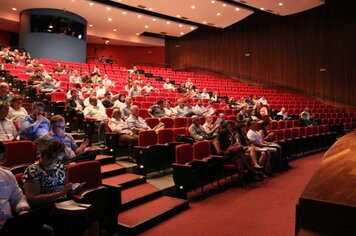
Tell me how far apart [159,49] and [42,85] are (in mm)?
11388

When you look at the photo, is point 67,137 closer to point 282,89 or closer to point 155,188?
point 155,188

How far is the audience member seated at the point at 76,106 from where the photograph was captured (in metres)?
5.04

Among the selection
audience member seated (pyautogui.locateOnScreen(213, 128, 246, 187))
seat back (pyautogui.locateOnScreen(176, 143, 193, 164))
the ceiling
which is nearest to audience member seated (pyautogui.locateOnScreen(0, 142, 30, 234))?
seat back (pyautogui.locateOnScreen(176, 143, 193, 164))

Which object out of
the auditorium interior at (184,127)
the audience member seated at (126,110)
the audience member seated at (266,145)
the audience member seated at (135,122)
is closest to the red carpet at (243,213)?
the auditorium interior at (184,127)

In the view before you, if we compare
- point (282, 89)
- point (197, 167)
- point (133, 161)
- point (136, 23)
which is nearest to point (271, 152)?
point (197, 167)

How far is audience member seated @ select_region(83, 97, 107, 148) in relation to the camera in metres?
4.70

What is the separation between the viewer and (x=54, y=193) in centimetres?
204

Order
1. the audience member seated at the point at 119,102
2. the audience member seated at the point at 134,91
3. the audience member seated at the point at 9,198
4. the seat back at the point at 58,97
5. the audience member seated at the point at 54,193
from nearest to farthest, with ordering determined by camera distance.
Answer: the audience member seated at the point at 9,198 < the audience member seated at the point at 54,193 < the seat back at the point at 58,97 < the audience member seated at the point at 119,102 < the audience member seated at the point at 134,91

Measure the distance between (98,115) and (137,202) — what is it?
2.21 meters

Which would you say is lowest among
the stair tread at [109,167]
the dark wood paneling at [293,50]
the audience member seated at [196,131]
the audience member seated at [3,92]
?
the stair tread at [109,167]

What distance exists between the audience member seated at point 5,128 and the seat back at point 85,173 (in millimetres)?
1100

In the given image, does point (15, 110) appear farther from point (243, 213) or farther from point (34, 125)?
point (243, 213)

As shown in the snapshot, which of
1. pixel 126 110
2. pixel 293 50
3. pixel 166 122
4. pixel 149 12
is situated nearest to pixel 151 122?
pixel 166 122

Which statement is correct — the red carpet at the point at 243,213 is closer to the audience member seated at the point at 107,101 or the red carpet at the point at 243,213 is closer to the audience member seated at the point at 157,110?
the audience member seated at the point at 157,110
